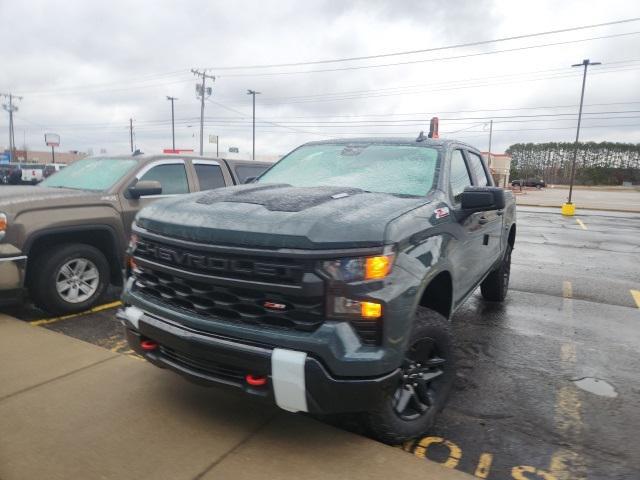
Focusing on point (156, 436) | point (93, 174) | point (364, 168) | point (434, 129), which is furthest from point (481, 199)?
point (93, 174)

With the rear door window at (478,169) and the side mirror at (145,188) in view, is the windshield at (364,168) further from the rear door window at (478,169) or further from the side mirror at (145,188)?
the side mirror at (145,188)

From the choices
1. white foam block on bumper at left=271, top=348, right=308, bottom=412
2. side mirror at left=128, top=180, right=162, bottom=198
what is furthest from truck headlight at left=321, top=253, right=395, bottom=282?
side mirror at left=128, top=180, right=162, bottom=198

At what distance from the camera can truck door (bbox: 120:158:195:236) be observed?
5.20m

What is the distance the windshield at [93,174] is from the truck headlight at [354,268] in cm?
396

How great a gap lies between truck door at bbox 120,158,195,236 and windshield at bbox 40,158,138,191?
0.64 ft

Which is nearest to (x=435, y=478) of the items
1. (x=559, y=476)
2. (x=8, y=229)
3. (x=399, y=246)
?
(x=559, y=476)

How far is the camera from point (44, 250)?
4.71 metres

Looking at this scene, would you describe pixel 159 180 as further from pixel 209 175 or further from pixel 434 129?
pixel 434 129

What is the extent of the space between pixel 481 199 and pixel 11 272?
4.11m

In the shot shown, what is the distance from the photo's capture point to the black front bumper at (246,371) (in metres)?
2.22

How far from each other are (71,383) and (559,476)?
10.3 feet

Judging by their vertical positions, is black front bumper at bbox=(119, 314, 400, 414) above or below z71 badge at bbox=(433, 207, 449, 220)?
below

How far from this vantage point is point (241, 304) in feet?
7.86

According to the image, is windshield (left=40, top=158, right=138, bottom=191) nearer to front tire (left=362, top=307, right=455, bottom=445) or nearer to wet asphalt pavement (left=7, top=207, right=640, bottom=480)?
wet asphalt pavement (left=7, top=207, right=640, bottom=480)
